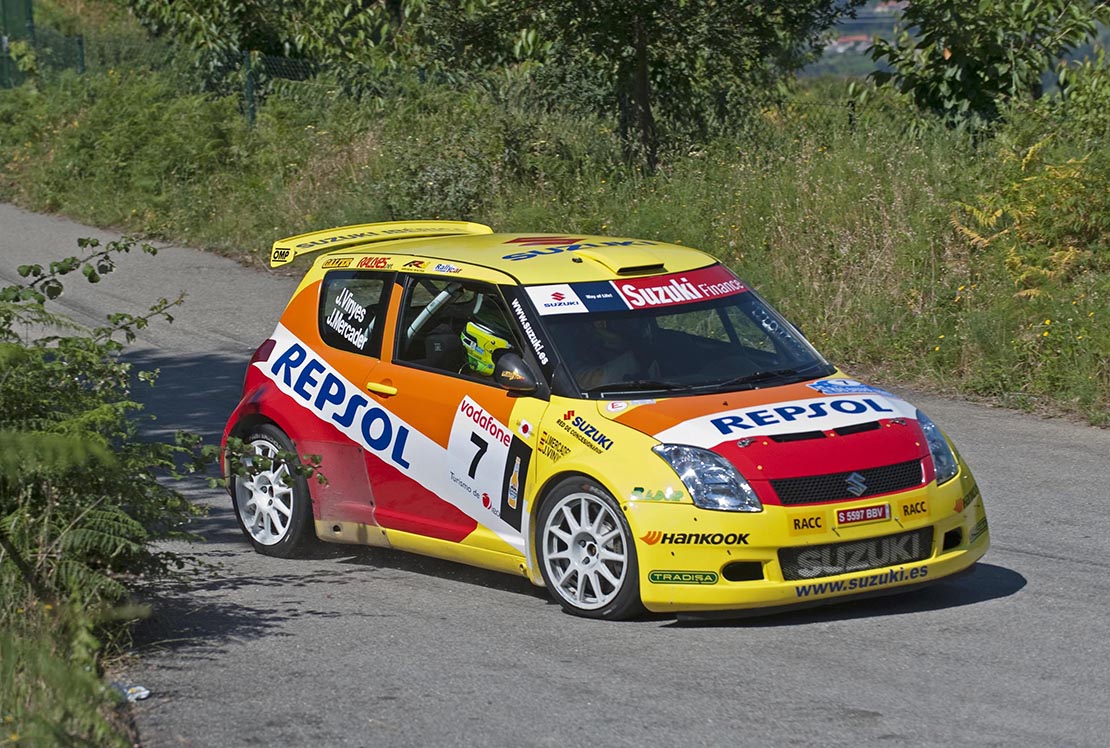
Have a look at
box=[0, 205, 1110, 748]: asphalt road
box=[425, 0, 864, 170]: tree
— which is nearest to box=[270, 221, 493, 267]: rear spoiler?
box=[0, 205, 1110, 748]: asphalt road

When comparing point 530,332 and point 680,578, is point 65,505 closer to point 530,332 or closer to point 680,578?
point 530,332

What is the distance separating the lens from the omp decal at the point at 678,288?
8.05 m

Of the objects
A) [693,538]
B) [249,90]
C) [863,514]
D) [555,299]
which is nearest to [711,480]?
[693,538]

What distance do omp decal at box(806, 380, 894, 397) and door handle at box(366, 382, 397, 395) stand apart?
2.08 m

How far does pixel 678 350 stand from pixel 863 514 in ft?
4.64

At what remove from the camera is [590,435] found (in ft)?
23.7

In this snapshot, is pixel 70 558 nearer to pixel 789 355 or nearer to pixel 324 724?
pixel 324 724

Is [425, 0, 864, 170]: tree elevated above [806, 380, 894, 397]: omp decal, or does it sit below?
above

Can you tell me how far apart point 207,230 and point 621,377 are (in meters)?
15.7

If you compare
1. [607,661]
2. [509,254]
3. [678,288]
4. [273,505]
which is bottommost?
[273,505]

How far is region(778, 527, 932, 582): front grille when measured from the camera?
6875 mm

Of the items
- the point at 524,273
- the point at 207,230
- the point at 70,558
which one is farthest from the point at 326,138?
the point at 70,558

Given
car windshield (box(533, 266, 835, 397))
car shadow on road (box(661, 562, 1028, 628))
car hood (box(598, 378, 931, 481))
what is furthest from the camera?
car windshield (box(533, 266, 835, 397))

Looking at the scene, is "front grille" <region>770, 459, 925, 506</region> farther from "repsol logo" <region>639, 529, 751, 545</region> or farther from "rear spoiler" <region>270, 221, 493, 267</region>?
"rear spoiler" <region>270, 221, 493, 267</region>
